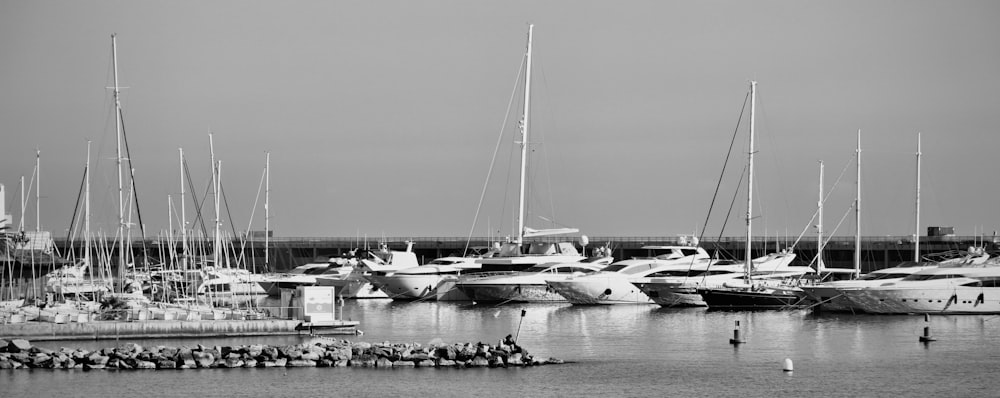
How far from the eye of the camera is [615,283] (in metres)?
77.9

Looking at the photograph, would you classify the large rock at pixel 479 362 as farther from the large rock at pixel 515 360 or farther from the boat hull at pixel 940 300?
the boat hull at pixel 940 300

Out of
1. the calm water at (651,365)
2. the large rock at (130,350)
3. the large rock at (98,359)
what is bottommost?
the calm water at (651,365)

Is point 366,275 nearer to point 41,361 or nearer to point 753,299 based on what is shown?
point 753,299

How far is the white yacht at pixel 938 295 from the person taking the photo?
67.2m

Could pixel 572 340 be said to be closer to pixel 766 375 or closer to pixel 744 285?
pixel 766 375

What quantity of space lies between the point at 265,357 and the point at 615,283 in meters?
36.9

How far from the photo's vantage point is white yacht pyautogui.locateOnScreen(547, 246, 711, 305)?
77.4 meters

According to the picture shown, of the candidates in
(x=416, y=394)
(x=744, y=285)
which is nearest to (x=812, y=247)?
(x=744, y=285)

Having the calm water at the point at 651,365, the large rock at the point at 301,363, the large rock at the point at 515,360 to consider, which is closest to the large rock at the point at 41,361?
the calm water at the point at 651,365

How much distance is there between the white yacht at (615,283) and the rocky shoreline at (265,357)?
32420 millimetres

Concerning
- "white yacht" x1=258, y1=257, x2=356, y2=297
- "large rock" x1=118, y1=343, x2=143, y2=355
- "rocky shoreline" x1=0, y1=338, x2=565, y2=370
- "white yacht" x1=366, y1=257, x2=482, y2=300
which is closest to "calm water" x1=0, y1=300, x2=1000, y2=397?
"rocky shoreline" x1=0, y1=338, x2=565, y2=370

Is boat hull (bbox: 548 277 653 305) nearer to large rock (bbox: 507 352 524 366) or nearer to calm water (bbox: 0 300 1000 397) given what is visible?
calm water (bbox: 0 300 1000 397)

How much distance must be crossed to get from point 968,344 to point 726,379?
1502 centimetres

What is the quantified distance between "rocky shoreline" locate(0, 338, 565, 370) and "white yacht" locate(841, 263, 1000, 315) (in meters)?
28.4
